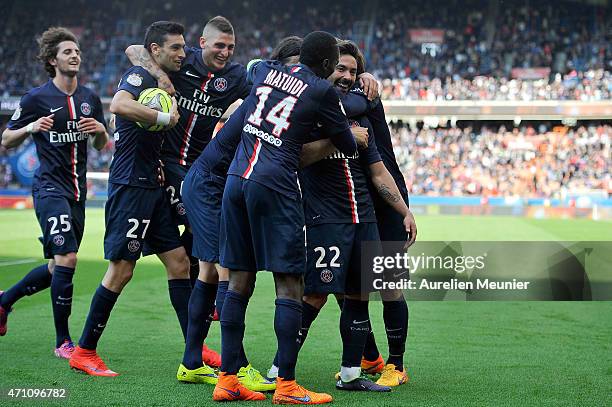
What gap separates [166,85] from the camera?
574 cm

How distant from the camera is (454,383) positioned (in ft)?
17.7

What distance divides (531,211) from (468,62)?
12.4m

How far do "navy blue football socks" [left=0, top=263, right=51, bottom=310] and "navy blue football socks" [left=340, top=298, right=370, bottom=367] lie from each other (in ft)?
9.51

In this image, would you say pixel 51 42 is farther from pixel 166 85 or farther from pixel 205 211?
pixel 205 211

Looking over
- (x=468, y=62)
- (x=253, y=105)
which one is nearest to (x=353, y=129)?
(x=253, y=105)

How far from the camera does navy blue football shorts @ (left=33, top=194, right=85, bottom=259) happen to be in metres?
6.43

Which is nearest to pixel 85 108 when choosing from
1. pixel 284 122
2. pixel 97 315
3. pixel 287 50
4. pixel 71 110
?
pixel 71 110

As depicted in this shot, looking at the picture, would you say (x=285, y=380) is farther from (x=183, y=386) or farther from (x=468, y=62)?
(x=468, y=62)

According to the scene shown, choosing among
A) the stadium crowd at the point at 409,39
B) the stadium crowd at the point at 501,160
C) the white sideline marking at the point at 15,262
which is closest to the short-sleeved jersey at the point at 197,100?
the white sideline marking at the point at 15,262

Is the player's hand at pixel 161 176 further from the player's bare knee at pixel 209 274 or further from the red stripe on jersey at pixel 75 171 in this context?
the red stripe on jersey at pixel 75 171

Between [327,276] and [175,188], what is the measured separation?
1500mm

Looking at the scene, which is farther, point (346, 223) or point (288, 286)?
point (346, 223)

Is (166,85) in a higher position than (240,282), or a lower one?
higher

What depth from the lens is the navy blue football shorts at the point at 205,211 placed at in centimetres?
529
